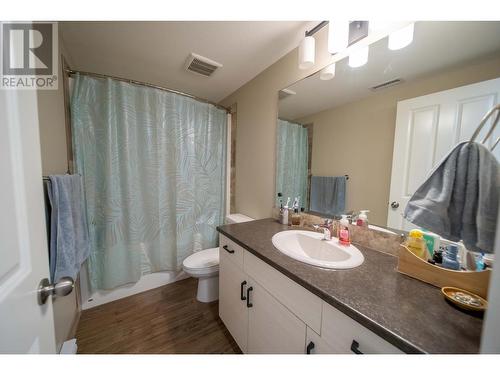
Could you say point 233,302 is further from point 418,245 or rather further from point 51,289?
point 418,245

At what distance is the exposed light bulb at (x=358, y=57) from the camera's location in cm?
100

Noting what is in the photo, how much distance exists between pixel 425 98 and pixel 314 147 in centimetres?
63

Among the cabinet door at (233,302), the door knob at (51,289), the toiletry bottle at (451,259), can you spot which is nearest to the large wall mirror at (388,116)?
the toiletry bottle at (451,259)

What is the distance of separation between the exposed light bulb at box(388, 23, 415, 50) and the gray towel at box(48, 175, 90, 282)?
1933 millimetres

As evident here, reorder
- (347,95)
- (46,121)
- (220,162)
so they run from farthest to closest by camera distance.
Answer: (220,162)
(347,95)
(46,121)

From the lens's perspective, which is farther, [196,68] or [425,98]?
[196,68]

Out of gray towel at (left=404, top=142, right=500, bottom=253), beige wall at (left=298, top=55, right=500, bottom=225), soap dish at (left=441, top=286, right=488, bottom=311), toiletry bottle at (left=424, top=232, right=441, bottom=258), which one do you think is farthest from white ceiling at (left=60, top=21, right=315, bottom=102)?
soap dish at (left=441, top=286, right=488, bottom=311)

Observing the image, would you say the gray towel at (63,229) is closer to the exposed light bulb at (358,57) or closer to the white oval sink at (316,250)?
the white oval sink at (316,250)

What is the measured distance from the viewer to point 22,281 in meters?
0.42


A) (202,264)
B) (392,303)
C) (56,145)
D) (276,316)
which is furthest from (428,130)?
(56,145)

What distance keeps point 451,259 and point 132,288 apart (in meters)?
2.31

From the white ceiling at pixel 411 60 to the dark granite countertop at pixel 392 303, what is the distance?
36.3 inches

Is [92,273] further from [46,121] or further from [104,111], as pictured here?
[104,111]
